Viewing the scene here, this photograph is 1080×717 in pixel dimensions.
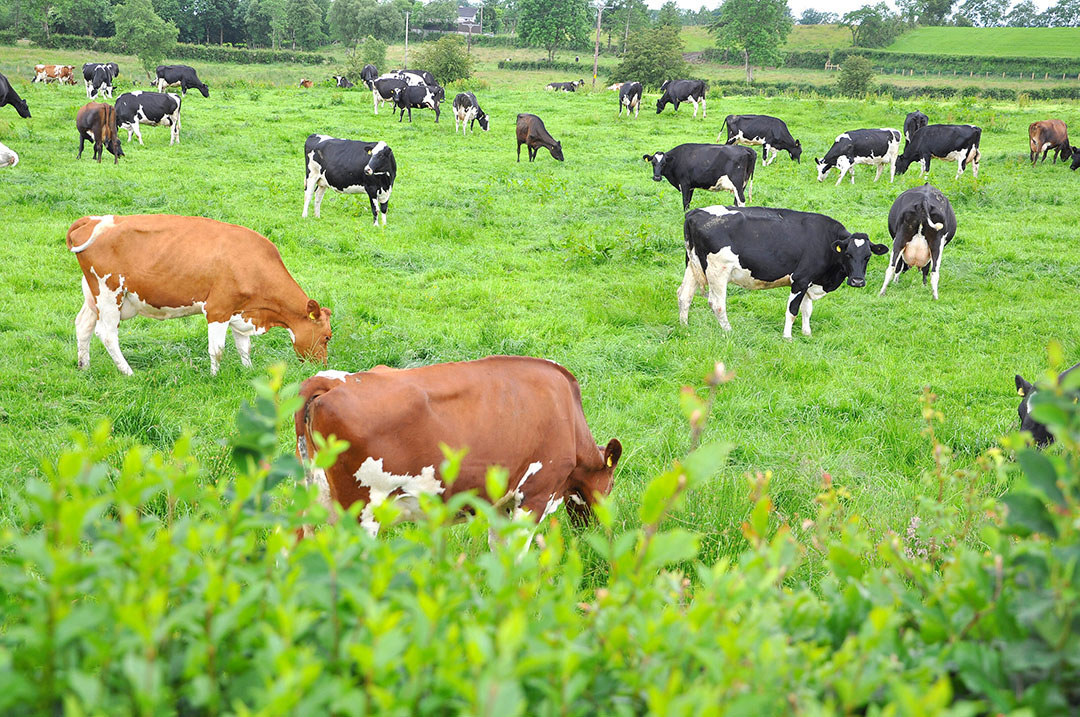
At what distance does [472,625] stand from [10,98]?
2255 centimetres

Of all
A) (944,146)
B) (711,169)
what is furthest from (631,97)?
(711,169)

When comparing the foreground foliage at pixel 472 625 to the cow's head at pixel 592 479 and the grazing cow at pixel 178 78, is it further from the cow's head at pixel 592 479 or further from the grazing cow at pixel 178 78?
the grazing cow at pixel 178 78

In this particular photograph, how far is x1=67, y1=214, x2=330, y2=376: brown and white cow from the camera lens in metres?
6.69

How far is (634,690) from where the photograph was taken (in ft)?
4.23

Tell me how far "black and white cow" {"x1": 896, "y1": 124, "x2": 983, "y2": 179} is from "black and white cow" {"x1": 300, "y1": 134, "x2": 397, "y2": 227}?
1301cm

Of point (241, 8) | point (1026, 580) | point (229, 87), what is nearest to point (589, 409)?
point (1026, 580)

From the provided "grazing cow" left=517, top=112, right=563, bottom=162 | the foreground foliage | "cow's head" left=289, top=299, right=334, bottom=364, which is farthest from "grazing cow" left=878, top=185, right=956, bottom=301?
"grazing cow" left=517, top=112, right=563, bottom=162

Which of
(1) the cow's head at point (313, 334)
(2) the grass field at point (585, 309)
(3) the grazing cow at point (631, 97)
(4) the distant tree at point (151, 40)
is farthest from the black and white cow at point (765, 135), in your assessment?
(4) the distant tree at point (151, 40)

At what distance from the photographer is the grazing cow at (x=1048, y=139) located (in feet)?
65.9

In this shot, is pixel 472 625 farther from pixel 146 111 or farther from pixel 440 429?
pixel 146 111

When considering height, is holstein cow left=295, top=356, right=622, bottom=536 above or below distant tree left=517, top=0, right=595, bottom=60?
below

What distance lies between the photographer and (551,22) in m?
64.4

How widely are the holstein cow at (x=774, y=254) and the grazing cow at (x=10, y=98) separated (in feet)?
57.2

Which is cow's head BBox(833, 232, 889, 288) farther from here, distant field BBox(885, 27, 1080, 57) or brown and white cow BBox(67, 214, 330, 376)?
distant field BBox(885, 27, 1080, 57)
